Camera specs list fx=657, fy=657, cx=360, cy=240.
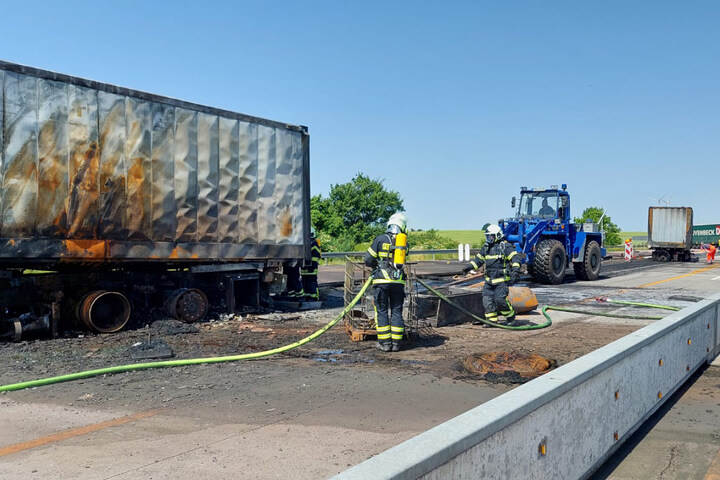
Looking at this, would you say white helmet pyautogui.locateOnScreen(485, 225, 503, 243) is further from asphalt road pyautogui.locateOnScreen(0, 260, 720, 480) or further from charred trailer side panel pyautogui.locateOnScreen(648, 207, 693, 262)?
charred trailer side panel pyautogui.locateOnScreen(648, 207, 693, 262)

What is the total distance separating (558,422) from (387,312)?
16.7 ft

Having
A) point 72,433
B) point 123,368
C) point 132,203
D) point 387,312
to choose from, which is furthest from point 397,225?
point 72,433

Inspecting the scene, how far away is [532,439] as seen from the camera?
334 cm

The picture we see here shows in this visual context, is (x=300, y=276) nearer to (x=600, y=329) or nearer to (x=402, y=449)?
(x=600, y=329)

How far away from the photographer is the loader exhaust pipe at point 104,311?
9.82 m

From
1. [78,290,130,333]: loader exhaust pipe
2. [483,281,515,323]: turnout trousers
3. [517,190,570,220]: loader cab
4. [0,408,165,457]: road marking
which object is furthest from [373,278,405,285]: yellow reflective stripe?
[517,190,570,220]: loader cab

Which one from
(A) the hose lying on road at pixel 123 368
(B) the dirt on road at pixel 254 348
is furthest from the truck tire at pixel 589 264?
(A) the hose lying on road at pixel 123 368

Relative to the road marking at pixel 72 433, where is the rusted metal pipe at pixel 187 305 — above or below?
above

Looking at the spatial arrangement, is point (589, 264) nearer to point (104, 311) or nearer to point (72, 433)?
point (104, 311)

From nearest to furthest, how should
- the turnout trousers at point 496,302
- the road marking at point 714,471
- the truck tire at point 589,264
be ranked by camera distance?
the road marking at point 714,471 < the turnout trousers at point 496,302 < the truck tire at point 589,264

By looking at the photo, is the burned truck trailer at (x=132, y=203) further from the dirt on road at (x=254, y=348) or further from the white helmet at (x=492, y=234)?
the white helmet at (x=492, y=234)

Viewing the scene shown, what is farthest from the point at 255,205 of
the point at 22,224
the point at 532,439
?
the point at 532,439

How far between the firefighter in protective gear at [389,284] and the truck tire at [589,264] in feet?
43.0

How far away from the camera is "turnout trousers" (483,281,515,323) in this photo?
10.9m
